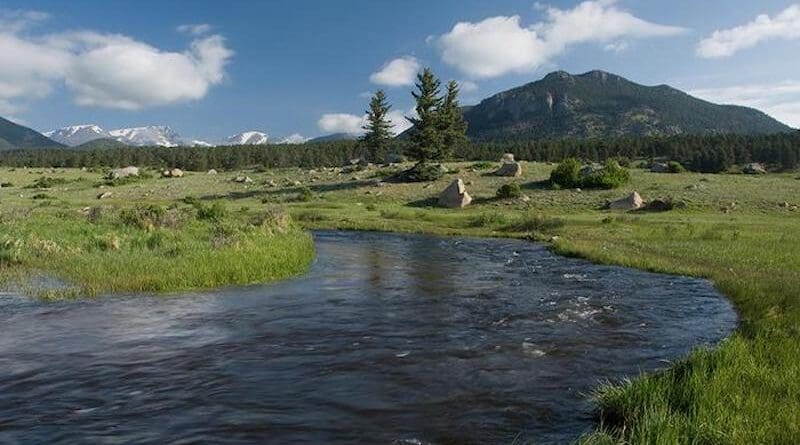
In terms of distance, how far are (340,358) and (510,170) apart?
68.4 meters

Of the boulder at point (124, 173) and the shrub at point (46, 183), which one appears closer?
the shrub at point (46, 183)

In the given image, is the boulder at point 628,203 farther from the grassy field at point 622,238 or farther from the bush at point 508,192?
the bush at point 508,192

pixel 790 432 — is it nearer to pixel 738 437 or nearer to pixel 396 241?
pixel 738 437

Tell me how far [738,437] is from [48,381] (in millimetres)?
12624

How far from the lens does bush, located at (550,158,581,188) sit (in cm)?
7088

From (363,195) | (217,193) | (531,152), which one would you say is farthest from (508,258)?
(531,152)

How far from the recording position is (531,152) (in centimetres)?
19188

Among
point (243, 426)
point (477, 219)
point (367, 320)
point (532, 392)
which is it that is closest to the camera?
point (243, 426)

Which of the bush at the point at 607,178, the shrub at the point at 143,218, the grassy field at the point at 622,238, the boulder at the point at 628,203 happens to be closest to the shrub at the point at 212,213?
the grassy field at the point at 622,238

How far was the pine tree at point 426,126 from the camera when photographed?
275ft

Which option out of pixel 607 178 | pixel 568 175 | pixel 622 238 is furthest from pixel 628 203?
pixel 622 238

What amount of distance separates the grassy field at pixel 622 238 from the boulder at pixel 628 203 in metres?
1.96

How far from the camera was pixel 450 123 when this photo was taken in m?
88.3

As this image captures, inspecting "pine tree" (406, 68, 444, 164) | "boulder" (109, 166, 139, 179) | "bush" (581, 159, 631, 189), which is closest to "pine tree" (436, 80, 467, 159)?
"pine tree" (406, 68, 444, 164)
